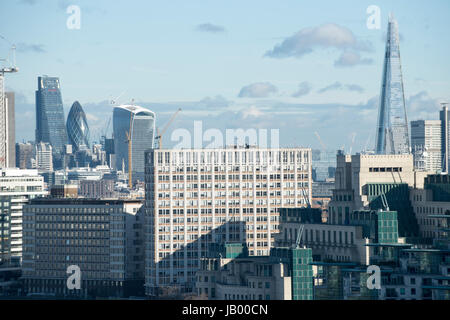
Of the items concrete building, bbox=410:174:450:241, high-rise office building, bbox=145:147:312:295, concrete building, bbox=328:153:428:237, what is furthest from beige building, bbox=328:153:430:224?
high-rise office building, bbox=145:147:312:295

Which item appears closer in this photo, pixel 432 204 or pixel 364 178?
pixel 432 204

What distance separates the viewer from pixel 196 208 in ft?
636

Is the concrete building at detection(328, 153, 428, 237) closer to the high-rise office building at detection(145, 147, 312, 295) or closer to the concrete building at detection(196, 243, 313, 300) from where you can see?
the concrete building at detection(196, 243, 313, 300)

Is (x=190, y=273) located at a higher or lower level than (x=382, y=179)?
lower

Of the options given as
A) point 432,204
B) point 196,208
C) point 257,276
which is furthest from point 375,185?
point 196,208

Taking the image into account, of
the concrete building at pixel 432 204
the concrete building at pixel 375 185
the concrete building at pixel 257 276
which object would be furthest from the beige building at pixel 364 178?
the concrete building at pixel 257 276

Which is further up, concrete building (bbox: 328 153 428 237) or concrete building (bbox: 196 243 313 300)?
concrete building (bbox: 328 153 428 237)

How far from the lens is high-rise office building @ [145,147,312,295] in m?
190

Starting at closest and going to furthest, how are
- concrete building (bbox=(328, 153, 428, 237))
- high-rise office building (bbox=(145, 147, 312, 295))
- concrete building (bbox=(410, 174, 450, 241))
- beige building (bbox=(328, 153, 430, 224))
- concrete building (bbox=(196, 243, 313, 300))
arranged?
concrete building (bbox=(196, 243, 313, 300)) < concrete building (bbox=(410, 174, 450, 241)) < concrete building (bbox=(328, 153, 428, 237)) < beige building (bbox=(328, 153, 430, 224)) < high-rise office building (bbox=(145, 147, 312, 295))

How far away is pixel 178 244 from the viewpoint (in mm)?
191250

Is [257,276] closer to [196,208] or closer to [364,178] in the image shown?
[364,178]

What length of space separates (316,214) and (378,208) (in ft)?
47.6
